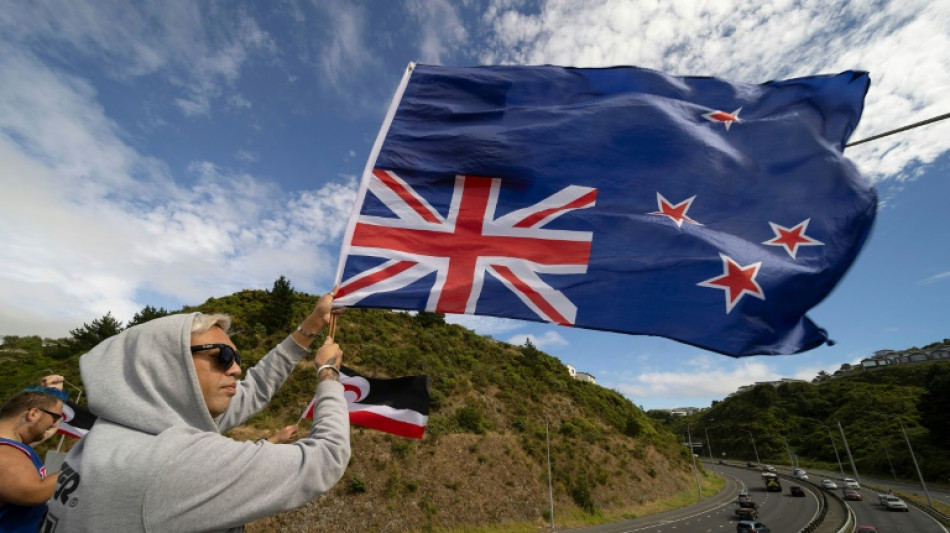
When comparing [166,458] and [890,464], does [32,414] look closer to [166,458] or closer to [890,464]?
[166,458]

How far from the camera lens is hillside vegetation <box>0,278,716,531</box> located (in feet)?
83.7

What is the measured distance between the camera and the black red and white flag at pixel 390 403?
275 inches

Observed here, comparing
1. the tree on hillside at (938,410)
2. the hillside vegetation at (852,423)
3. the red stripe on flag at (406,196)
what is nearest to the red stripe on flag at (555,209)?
the red stripe on flag at (406,196)

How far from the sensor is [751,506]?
32.3m

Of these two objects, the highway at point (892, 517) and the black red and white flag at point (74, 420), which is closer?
the black red and white flag at point (74, 420)

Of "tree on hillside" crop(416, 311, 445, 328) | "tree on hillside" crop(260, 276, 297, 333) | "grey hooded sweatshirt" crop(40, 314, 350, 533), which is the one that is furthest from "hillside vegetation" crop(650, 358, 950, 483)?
"grey hooded sweatshirt" crop(40, 314, 350, 533)

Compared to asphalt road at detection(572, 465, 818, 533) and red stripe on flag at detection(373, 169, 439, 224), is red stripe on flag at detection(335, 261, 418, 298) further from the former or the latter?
asphalt road at detection(572, 465, 818, 533)

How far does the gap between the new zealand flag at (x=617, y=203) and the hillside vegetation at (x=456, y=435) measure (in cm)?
2223

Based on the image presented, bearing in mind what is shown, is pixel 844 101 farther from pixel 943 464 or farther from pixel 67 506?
pixel 943 464

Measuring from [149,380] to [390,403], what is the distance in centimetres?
575

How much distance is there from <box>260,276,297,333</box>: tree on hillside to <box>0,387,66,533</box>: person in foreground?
33.6 m

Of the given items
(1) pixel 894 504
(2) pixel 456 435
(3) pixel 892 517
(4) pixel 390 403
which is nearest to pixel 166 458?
(4) pixel 390 403

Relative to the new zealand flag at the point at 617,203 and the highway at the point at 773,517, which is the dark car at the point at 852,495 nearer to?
the highway at the point at 773,517

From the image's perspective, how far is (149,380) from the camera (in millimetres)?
1758
